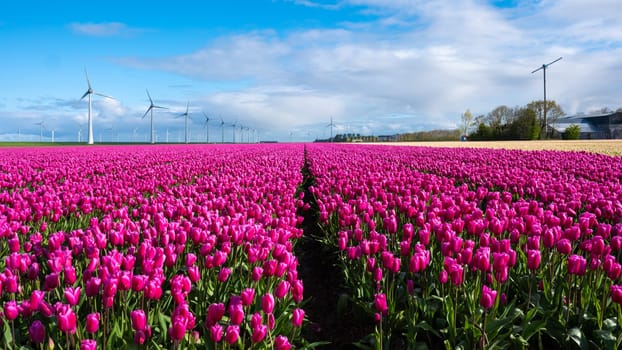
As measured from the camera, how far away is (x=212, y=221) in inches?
197

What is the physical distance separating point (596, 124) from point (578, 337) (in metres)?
141

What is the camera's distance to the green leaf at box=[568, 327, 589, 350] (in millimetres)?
3154

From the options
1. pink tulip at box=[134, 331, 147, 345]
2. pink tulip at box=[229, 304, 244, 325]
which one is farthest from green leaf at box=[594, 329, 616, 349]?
pink tulip at box=[134, 331, 147, 345]

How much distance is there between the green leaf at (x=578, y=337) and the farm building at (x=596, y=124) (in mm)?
106336

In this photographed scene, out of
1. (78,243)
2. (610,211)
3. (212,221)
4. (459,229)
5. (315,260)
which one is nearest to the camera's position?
(78,243)

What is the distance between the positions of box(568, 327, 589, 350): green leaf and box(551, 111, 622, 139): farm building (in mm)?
106336

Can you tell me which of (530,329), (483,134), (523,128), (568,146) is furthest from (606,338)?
(483,134)

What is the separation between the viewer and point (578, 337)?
3.21 meters

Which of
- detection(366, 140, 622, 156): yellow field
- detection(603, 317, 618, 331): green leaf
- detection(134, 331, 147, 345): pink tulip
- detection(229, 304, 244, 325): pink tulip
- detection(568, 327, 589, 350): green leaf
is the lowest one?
detection(568, 327, 589, 350): green leaf

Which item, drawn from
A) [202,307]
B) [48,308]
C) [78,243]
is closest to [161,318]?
[202,307]

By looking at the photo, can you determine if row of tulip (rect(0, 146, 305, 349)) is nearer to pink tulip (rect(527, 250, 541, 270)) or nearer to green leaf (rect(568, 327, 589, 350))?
pink tulip (rect(527, 250, 541, 270))

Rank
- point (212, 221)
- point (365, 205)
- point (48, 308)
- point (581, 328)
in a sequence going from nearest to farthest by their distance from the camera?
point (48, 308), point (581, 328), point (212, 221), point (365, 205)

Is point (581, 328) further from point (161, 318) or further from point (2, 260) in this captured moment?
point (2, 260)

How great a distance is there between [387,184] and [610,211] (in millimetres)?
3887
